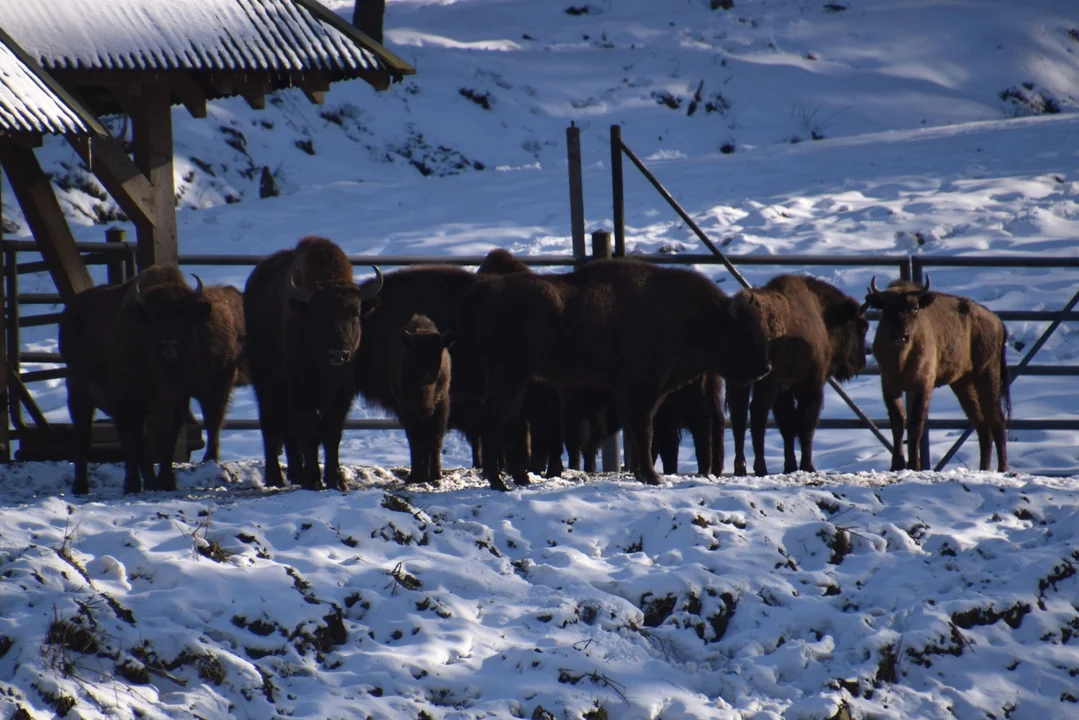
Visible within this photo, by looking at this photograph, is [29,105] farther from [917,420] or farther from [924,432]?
[924,432]

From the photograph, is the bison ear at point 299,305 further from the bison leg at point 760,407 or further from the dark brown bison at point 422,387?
the bison leg at point 760,407

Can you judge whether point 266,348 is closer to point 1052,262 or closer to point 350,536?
point 350,536

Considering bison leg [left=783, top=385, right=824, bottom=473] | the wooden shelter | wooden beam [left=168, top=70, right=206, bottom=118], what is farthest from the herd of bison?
wooden beam [left=168, top=70, right=206, bottom=118]

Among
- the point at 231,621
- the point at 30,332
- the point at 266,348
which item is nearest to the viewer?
the point at 231,621

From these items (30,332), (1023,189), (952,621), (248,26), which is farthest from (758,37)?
(952,621)

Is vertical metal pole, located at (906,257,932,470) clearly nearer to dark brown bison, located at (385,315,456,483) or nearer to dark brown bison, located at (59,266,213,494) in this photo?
dark brown bison, located at (385,315,456,483)

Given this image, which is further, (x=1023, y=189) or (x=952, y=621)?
(x=1023, y=189)

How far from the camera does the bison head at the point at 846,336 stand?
426 inches

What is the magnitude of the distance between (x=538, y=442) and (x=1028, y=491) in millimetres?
3707

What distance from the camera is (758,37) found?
2833 centimetres

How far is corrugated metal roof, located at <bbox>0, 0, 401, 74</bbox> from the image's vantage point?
10.5m

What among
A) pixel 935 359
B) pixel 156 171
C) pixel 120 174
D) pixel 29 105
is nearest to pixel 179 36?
pixel 156 171

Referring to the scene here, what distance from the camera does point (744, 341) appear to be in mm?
9336

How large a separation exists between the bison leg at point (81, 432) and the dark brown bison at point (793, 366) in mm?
4827
